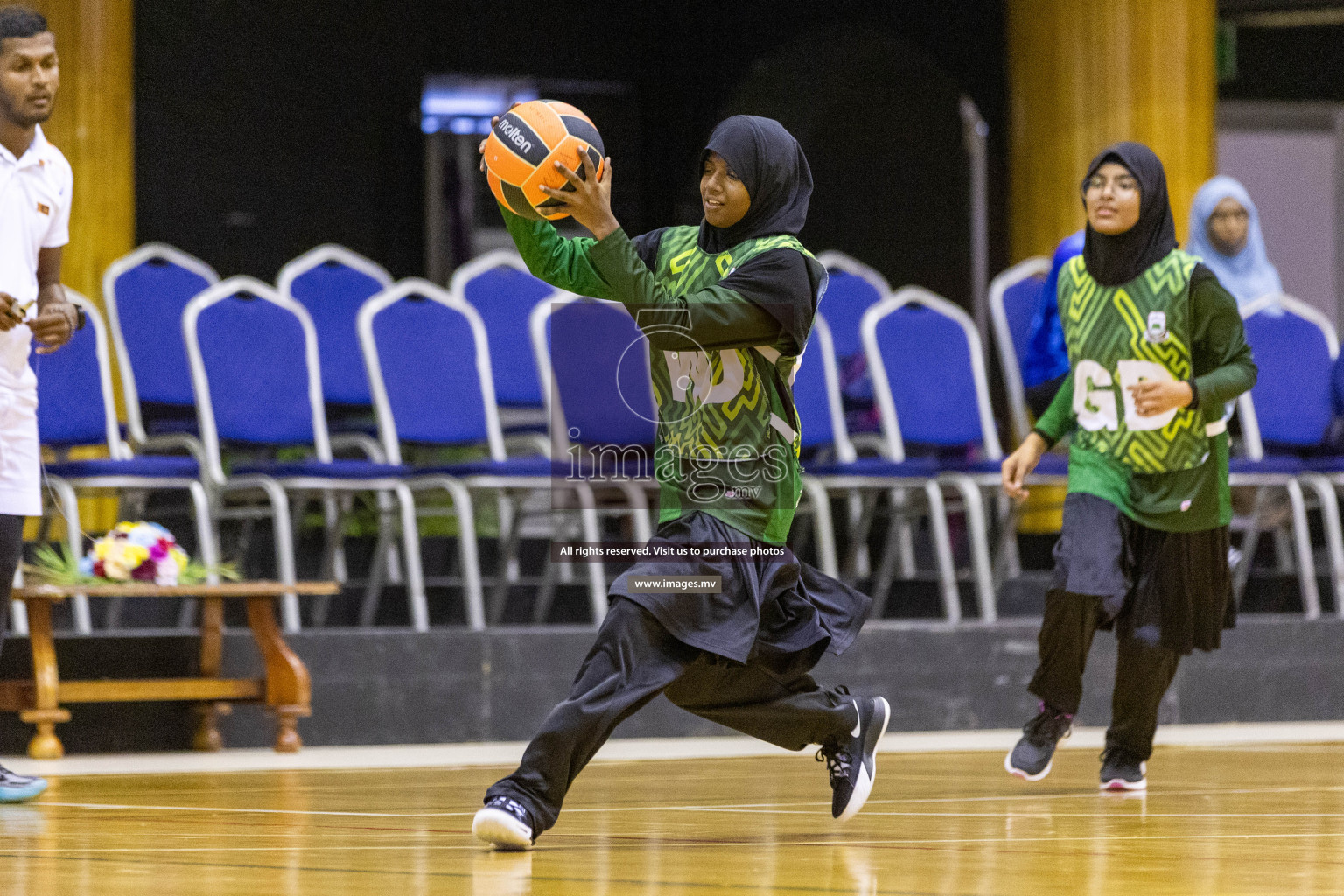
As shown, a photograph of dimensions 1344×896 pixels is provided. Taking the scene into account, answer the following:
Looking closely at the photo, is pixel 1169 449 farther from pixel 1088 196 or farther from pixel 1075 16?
pixel 1075 16

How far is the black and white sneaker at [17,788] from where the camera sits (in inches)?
143

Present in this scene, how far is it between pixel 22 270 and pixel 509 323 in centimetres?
290

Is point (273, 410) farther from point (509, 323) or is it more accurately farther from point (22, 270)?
point (22, 270)

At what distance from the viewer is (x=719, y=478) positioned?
2.99 m

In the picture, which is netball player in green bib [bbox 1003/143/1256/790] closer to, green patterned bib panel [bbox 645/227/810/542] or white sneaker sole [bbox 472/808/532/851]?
green patterned bib panel [bbox 645/227/810/542]

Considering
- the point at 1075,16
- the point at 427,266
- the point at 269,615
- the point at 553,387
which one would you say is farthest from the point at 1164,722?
the point at 427,266

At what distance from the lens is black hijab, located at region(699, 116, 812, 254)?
2.97 metres

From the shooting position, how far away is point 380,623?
20.1 feet

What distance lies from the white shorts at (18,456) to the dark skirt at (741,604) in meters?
1.34

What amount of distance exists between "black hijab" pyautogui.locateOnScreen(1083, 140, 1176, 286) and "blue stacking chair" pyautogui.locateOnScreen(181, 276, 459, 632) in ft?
7.10

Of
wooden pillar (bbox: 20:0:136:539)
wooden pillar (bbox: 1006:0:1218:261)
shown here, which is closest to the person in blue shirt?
wooden pillar (bbox: 1006:0:1218:261)

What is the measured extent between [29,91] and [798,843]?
78.8 inches

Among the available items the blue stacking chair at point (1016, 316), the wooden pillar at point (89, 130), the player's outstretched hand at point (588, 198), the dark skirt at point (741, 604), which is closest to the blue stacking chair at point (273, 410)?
the wooden pillar at point (89, 130)

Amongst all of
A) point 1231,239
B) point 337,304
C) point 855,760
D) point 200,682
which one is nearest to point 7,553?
point 200,682
